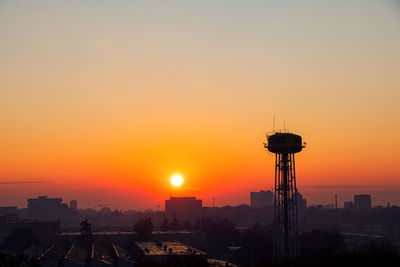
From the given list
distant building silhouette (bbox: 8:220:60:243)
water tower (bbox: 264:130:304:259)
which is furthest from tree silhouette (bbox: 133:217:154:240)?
water tower (bbox: 264:130:304:259)

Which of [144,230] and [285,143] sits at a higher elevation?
[285,143]

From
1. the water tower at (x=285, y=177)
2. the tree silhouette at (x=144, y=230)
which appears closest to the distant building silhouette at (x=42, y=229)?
the tree silhouette at (x=144, y=230)

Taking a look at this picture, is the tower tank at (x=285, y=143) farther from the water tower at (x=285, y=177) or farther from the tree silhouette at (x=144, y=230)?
the tree silhouette at (x=144, y=230)

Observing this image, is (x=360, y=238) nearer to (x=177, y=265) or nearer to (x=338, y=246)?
(x=338, y=246)

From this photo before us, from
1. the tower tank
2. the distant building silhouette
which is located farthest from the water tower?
the distant building silhouette

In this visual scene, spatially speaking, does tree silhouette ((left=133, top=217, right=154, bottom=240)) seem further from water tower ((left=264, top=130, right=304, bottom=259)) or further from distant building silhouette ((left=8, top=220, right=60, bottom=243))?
water tower ((left=264, top=130, right=304, bottom=259))

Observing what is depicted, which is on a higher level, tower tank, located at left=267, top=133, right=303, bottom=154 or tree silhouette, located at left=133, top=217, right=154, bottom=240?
tower tank, located at left=267, top=133, right=303, bottom=154

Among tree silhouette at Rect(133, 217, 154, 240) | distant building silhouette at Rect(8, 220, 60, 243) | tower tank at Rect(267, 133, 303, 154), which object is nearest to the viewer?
tower tank at Rect(267, 133, 303, 154)

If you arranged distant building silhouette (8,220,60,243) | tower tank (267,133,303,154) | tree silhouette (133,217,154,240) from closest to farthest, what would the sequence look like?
tower tank (267,133,303,154) < tree silhouette (133,217,154,240) < distant building silhouette (8,220,60,243)

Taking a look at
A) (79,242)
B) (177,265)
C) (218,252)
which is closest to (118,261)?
(177,265)

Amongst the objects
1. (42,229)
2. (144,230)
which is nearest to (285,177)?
(144,230)

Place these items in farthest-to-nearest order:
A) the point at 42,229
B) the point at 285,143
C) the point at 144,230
→ 1. the point at 42,229
2. the point at 144,230
3. the point at 285,143

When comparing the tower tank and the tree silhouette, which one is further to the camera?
the tree silhouette

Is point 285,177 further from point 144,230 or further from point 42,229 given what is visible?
point 42,229
